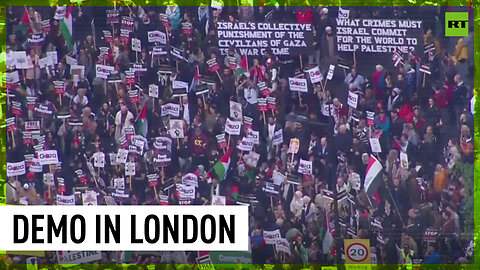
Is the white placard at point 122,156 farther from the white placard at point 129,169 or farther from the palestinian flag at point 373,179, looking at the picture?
the palestinian flag at point 373,179

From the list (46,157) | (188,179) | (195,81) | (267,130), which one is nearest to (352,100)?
(267,130)

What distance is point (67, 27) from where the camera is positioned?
4.69m

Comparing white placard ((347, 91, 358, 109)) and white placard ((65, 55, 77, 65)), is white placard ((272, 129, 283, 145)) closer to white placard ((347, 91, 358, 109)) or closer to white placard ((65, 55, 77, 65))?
white placard ((347, 91, 358, 109))

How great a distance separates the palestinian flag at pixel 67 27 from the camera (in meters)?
4.68

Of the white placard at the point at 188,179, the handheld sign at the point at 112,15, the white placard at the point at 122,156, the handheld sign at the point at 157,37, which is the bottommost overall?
the white placard at the point at 188,179

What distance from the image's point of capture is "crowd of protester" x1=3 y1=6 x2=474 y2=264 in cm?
468

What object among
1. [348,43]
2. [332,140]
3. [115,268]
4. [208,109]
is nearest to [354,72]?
[348,43]

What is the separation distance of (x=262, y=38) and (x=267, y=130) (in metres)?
0.63

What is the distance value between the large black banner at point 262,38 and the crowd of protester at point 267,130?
55mm

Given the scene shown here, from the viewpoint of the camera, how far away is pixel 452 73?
470cm

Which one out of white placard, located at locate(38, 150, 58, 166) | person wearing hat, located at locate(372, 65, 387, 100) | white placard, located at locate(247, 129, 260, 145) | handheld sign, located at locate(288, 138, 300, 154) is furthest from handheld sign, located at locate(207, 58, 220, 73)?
white placard, located at locate(38, 150, 58, 166)

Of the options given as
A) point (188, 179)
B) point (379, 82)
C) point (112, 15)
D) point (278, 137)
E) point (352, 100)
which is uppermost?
point (112, 15)

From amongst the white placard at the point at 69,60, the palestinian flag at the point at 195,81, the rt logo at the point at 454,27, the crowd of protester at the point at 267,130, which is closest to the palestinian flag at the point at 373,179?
the crowd of protester at the point at 267,130

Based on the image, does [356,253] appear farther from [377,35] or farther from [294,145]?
[377,35]
